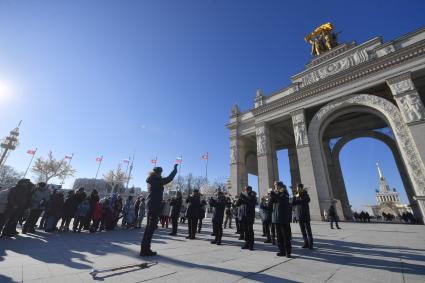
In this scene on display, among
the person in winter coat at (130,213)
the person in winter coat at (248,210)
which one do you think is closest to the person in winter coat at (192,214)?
the person in winter coat at (248,210)

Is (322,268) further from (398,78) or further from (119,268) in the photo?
(398,78)

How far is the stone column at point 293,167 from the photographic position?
2544 centimetres

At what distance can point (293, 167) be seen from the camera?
26297 mm

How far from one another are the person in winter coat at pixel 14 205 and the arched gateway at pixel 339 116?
18.4 m

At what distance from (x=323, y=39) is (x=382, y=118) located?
12754 mm

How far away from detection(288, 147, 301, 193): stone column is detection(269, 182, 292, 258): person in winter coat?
21805mm

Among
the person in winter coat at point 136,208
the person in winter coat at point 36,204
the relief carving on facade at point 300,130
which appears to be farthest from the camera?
the relief carving on facade at point 300,130

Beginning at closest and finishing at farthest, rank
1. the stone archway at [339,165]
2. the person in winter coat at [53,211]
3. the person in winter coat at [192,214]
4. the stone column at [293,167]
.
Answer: the person in winter coat at [192,214] → the person in winter coat at [53,211] → the stone archway at [339,165] → the stone column at [293,167]

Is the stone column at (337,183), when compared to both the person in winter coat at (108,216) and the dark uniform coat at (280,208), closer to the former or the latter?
the dark uniform coat at (280,208)

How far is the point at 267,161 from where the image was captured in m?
21.3

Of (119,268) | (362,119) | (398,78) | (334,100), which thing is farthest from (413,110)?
(119,268)

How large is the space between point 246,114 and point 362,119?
13.2 meters

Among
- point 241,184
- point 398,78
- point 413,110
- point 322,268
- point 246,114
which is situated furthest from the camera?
point 246,114

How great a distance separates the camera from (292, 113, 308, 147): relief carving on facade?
19.3m
